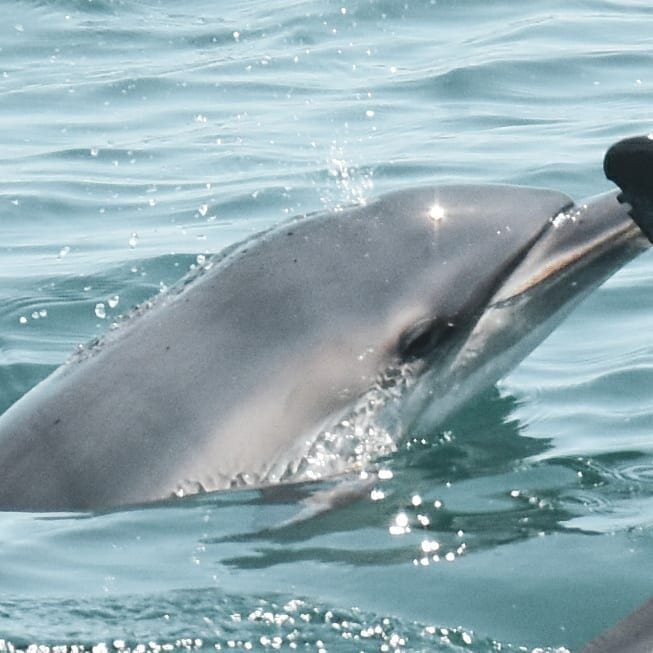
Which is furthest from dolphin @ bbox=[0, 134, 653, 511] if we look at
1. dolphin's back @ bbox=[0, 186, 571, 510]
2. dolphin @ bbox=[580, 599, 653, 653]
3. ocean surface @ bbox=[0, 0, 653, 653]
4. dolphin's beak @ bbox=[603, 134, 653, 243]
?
dolphin @ bbox=[580, 599, 653, 653]

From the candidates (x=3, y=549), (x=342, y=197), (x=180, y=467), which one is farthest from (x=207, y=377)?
(x=342, y=197)

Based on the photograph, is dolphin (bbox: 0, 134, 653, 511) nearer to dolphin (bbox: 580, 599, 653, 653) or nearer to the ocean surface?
the ocean surface

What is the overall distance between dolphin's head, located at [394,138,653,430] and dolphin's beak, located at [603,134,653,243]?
1468 millimetres

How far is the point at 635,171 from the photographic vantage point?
7188 millimetres

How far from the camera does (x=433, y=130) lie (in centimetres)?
1773

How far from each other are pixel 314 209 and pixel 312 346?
21.2 ft

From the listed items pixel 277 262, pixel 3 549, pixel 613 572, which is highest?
pixel 277 262

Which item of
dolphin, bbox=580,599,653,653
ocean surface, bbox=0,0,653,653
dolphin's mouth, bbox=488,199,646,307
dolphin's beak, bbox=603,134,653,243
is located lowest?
ocean surface, bbox=0,0,653,653

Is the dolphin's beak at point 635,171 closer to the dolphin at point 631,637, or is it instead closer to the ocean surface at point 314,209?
the ocean surface at point 314,209

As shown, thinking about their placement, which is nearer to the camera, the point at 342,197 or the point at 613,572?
the point at 613,572

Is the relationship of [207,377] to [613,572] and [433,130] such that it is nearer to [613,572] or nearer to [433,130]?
[613,572]

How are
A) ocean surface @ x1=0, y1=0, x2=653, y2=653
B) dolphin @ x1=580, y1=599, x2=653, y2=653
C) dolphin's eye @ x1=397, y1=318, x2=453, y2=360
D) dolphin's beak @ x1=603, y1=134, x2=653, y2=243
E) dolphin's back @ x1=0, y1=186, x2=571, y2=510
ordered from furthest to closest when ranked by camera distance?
dolphin's eye @ x1=397, y1=318, x2=453, y2=360 < dolphin's back @ x1=0, y1=186, x2=571, y2=510 < ocean surface @ x1=0, y1=0, x2=653, y2=653 < dolphin's beak @ x1=603, y1=134, x2=653, y2=243 < dolphin @ x1=580, y1=599, x2=653, y2=653

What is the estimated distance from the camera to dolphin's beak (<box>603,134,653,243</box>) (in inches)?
280

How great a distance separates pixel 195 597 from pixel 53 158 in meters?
11.1
